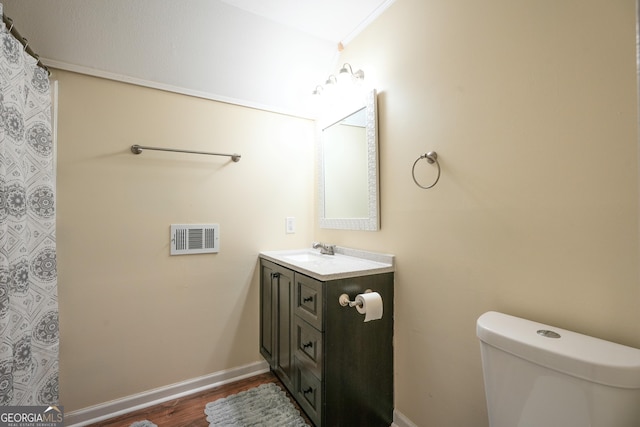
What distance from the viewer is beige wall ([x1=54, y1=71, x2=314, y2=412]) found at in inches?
62.7

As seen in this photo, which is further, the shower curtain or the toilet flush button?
the shower curtain

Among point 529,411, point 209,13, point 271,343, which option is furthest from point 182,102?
point 529,411

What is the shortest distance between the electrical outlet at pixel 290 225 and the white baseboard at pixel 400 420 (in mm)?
1358

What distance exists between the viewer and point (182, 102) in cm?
187

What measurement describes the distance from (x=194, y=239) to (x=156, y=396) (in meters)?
1.01

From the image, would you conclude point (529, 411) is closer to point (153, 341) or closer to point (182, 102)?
point (153, 341)

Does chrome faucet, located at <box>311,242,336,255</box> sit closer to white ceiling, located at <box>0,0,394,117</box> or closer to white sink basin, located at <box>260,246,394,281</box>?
white sink basin, located at <box>260,246,394,281</box>

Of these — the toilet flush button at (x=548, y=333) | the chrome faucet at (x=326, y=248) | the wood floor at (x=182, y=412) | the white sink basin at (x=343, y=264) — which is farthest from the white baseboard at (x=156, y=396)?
the toilet flush button at (x=548, y=333)

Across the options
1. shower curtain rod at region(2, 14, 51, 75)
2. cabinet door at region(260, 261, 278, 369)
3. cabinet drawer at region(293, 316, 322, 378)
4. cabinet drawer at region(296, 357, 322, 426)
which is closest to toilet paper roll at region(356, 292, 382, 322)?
cabinet drawer at region(293, 316, 322, 378)

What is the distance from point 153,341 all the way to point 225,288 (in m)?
0.52

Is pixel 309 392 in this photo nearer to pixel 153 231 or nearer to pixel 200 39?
pixel 153 231

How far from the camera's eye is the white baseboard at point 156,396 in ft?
5.19

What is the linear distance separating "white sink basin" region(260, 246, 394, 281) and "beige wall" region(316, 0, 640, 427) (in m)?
0.09

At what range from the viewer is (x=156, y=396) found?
1.75 m
